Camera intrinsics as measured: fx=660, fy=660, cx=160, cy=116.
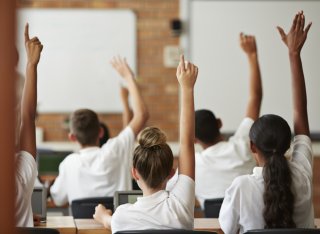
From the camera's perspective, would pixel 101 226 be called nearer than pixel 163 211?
No

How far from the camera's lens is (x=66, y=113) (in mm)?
7855

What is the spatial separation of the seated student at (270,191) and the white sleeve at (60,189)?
1.85 metres

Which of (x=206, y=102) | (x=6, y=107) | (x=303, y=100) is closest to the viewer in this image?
(x=6, y=107)

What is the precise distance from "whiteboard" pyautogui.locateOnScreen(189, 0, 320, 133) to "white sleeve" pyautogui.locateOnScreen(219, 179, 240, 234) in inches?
206

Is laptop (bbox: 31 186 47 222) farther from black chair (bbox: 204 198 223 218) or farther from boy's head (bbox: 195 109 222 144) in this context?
boy's head (bbox: 195 109 222 144)

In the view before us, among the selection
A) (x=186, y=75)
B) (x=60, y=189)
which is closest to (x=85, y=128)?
(x=60, y=189)

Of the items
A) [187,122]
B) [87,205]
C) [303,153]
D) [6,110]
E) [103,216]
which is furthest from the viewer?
[87,205]

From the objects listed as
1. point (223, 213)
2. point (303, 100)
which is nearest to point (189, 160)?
point (223, 213)

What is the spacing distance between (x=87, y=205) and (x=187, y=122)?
4.39ft

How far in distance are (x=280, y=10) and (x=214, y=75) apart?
1098mm

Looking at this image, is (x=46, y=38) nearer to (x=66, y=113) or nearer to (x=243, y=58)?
(x=66, y=113)

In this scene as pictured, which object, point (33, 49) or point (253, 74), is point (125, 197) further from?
point (253, 74)

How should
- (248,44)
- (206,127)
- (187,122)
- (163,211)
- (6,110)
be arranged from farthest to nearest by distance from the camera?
(206,127) < (248,44) < (187,122) < (163,211) < (6,110)

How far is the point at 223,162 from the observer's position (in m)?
4.09
